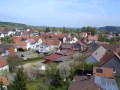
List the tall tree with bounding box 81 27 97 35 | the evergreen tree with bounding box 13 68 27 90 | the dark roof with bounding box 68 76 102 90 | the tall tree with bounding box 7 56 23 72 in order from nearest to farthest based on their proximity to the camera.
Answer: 1. the dark roof with bounding box 68 76 102 90
2. the evergreen tree with bounding box 13 68 27 90
3. the tall tree with bounding box 7 56 23 72
4. the tall tree with bounding box 81 27 97 35

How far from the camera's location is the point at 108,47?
55250mm

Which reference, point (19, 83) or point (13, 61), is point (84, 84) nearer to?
point (19, 83)

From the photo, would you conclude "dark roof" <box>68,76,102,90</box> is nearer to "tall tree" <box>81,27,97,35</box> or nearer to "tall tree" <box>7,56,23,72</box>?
"tall tree" <box>7,56,23,72</box>

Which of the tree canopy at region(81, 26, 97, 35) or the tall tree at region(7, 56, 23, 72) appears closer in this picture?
the tall tree at region(7, 56, 23, 72)

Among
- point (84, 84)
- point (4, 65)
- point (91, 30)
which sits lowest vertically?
point (4, 65)

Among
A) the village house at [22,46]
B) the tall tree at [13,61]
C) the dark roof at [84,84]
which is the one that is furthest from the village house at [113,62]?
the village house at [22,46]

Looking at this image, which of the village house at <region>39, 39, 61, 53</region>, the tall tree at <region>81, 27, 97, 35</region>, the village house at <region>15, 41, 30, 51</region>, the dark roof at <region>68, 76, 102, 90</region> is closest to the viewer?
the dark roof at <region>68, 76, 102, 90</region>

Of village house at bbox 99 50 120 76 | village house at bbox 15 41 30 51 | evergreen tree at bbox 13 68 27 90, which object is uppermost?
village house at bbox 99 50 120 76

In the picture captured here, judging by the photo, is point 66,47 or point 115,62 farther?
point 66,47

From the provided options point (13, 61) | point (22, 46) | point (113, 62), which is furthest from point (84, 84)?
point (22, 46)

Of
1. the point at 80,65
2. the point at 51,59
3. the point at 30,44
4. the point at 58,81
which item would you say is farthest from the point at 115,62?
the point at 30,44

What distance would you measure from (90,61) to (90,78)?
52.1 feet

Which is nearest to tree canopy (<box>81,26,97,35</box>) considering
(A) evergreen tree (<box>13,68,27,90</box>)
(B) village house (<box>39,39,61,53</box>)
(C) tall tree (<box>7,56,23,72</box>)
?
(B) village house (<box>39,39,61,53</box>)

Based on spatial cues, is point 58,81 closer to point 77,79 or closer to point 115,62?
point 77,79
